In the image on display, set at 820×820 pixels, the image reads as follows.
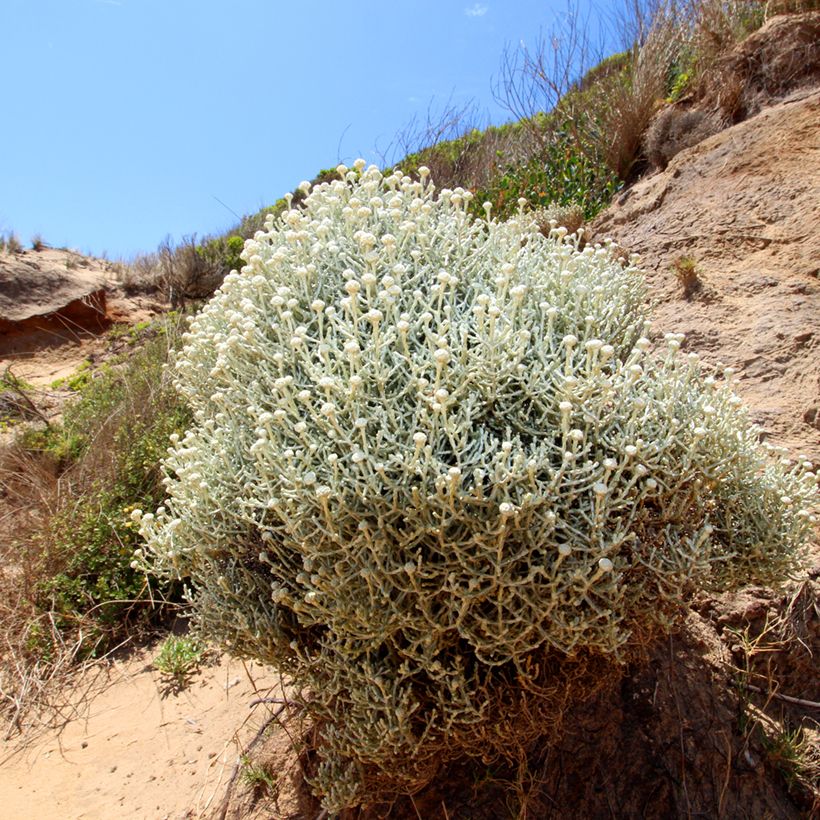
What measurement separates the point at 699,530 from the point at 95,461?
175 inches

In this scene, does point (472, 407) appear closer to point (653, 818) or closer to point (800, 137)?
point (653, 818)

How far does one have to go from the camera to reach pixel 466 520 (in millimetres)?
1768

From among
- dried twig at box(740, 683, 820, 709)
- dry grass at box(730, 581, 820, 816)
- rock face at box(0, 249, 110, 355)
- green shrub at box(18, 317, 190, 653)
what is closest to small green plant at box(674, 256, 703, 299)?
dry grass at box(730, 581, 820, 816)

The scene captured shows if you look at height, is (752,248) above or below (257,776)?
above

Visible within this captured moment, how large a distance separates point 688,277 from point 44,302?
11.1 meters

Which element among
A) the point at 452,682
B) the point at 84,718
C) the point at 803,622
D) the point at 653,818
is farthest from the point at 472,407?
the point at 84,718

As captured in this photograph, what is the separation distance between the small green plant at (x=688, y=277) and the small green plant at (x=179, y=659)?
3876 mm

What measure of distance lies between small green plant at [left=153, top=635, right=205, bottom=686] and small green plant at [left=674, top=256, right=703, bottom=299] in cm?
388

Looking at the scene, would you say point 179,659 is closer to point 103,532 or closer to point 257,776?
point 103,532

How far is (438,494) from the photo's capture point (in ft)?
5.66

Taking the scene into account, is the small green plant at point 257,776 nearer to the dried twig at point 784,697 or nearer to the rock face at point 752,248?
the dried twig at point 784,697

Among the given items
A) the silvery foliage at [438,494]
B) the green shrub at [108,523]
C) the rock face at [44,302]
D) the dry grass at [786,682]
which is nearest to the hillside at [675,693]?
the dry grass at [786,682]

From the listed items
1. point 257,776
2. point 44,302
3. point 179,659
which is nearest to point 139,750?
point 179,659

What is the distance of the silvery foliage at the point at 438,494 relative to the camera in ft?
5.96
